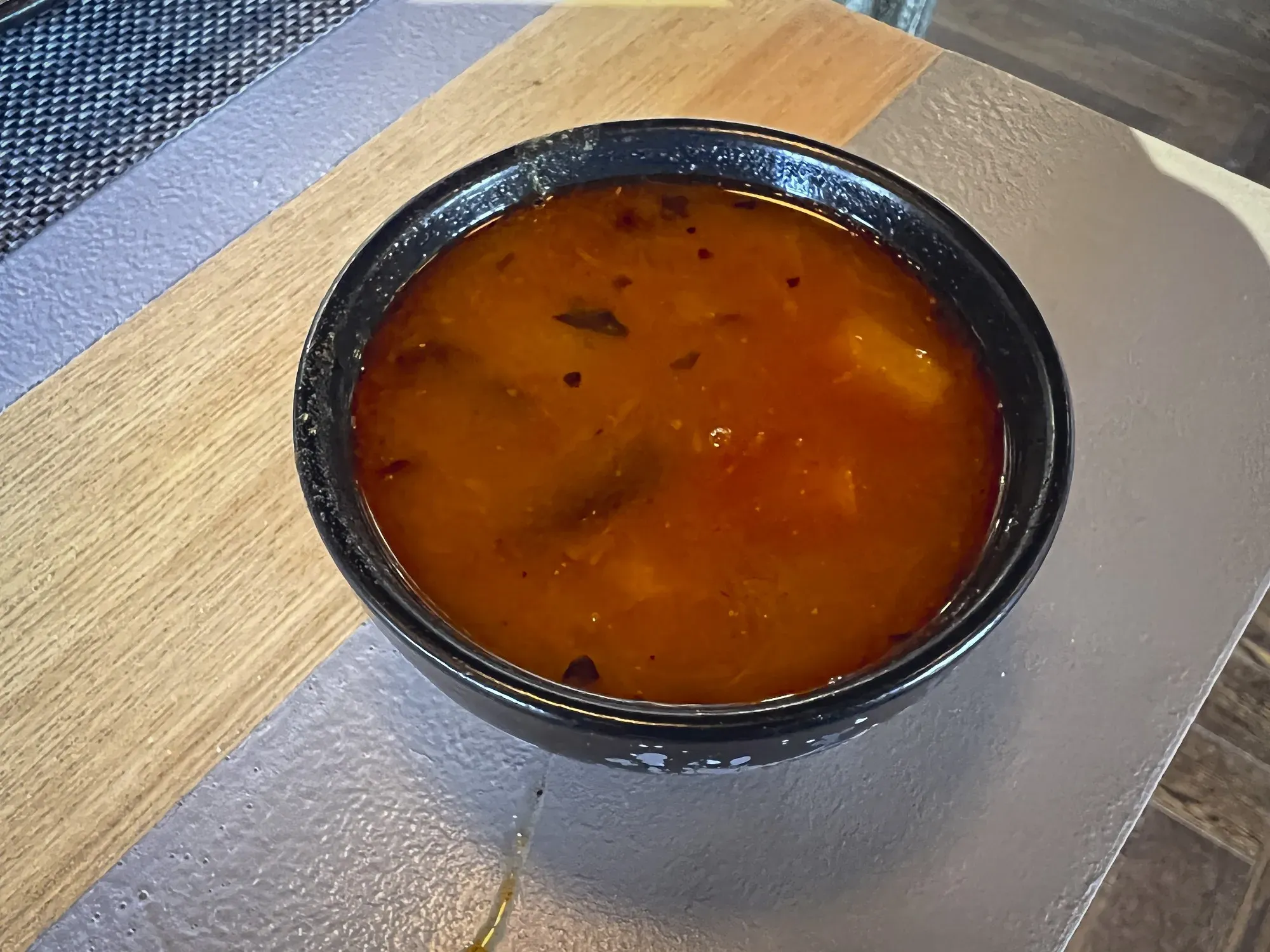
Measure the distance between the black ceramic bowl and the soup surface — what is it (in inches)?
0.8

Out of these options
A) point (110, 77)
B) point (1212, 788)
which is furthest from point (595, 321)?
point (1212, 788)

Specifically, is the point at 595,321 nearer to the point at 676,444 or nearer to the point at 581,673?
the point at 676,444

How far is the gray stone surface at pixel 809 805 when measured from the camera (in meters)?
0.68

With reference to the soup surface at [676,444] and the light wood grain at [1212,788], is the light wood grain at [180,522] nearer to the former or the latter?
→ the soup surface at [676,444]

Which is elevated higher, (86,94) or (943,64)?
(943,64)

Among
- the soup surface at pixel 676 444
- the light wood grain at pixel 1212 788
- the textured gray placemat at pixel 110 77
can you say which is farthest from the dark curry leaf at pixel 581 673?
the light wood grain at pixel 1212 788

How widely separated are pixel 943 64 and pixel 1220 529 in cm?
60

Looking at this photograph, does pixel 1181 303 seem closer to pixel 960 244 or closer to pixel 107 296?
pixel 960 244

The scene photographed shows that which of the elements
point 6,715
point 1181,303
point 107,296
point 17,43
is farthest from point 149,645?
point 1181,303

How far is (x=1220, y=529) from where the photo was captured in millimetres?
860

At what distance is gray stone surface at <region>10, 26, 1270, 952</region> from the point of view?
2.24ft

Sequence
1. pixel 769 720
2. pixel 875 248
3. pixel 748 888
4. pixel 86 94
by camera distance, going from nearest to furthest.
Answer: pixel 769 720, pixel 748 888, pixel 875 248, pixel 86 94

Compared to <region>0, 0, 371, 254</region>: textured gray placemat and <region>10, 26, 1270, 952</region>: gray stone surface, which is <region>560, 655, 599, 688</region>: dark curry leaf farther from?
<region>0, 0, 371, 254</region>: textured gray placemat

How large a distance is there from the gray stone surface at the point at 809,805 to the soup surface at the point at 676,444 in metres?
0.13
